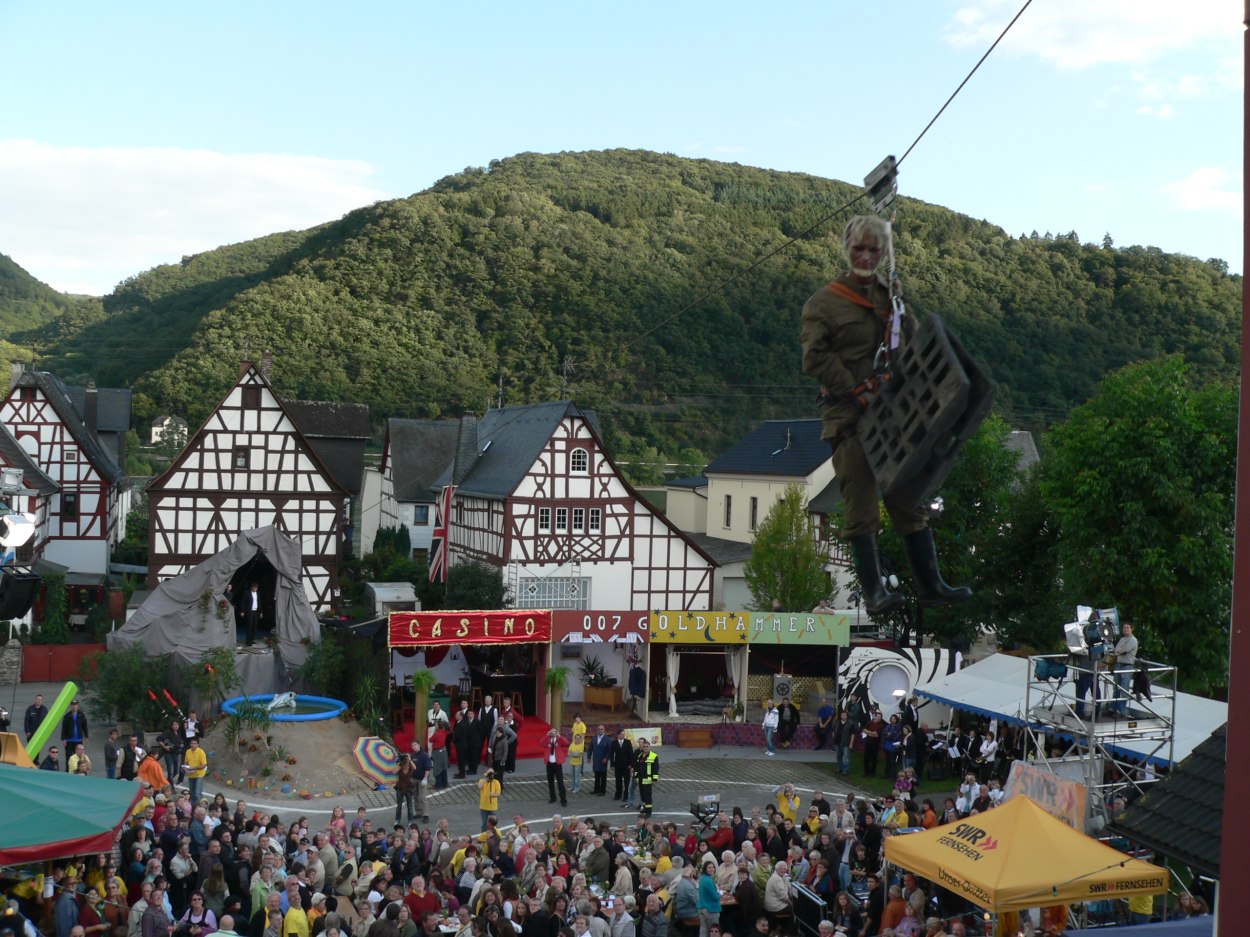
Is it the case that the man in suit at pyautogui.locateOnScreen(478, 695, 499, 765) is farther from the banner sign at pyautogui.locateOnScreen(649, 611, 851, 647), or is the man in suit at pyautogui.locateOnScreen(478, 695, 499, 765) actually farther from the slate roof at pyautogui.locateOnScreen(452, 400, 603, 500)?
the slate roof at pyautogui.locateOnScreen(452, 400, 603, 500)

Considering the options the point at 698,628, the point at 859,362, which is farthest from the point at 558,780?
the point at 859,362

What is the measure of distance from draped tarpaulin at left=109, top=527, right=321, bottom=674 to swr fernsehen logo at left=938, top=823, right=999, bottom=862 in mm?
18367

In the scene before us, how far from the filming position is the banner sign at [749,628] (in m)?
27.2

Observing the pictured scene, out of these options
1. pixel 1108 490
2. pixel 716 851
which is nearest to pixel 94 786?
pixel 716 851

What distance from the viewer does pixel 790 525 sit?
32719 millimetres

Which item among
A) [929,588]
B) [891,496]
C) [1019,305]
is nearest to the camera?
[891,496]

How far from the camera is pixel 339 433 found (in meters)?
50.9

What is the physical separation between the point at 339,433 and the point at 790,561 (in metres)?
24.8

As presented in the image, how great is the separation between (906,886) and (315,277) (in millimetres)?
70238

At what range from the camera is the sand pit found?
22188mm

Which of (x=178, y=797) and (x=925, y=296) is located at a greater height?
(x=925, y=296)

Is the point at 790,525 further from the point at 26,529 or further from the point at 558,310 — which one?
the point at 558,310

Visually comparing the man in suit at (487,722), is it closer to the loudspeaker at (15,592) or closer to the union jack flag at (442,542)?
the union jack flag at (442,542)

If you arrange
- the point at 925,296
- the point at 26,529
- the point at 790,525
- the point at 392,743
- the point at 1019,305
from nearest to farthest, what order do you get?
the point at 925,296 → the point at 1019,305 → the point at 26,529 → the point at 392,743 → the point at 790,525
